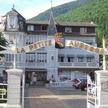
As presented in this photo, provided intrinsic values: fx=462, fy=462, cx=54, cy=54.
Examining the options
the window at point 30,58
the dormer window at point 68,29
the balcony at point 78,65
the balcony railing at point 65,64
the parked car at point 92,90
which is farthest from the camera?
the dormer window at point 68,29

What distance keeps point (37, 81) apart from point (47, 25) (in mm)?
10324

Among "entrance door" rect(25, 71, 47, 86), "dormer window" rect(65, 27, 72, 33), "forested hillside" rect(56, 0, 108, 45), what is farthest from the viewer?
"forested hillside" rect(56, 0, 108, 45)

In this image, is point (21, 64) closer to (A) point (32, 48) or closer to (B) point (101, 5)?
(B) point (101, 5)

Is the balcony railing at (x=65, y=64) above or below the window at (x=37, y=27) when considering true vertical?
below

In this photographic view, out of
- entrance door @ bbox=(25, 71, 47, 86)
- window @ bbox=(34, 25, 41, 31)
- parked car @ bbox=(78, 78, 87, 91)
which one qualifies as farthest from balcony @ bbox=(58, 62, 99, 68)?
parked car @ bbox=(78, 78, 87, 91)

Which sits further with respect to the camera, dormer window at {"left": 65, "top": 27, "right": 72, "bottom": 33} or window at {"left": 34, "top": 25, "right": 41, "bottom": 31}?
dormer window at {"left": 65, "top": 27, "right": 72, "bottom": 33}

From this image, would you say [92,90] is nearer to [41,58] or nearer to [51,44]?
[51,44]

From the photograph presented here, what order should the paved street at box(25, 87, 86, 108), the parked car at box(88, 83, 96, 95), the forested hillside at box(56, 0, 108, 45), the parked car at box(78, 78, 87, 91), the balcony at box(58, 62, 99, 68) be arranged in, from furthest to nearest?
1. the forested hillside at box(56, 0, 108, 45)
2. the balcony at box(58, 62, 99, 68)
3. the parked car at box(78, 78, 87, 91)
4. the paved street at box(25, 87, 86, 108)
5. the parked car at box(88, 83, 96, 95)

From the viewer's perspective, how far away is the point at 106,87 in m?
24.6

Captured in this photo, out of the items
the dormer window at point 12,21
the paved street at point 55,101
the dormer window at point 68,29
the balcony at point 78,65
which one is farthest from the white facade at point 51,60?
the paved street at point 55,101

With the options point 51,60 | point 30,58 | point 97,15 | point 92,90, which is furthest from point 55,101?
point 97,15

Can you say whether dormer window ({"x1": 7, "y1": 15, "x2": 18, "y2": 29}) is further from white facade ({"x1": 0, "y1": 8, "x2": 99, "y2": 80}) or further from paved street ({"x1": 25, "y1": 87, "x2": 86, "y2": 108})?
paved street ({"x1": 25, "y1": 87, "x2": 86, "y2": 108})

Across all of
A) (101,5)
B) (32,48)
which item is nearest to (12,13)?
(101,5)

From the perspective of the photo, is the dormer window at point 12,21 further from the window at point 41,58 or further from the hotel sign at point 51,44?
the hotel sign at point 51,44
